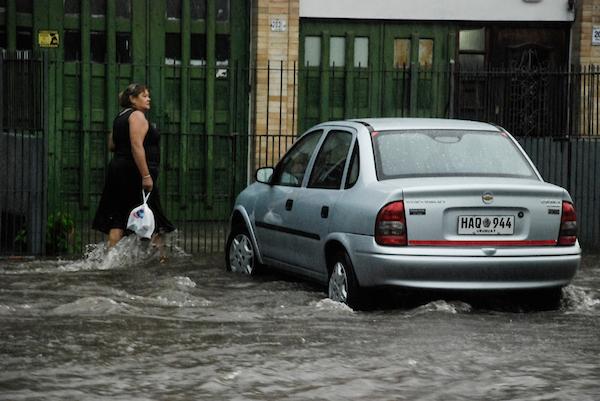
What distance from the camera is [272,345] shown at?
342 inches

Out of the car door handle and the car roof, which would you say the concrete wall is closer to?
the car door handle

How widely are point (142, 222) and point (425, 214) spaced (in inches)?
165

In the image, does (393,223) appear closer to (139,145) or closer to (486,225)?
(486,225)

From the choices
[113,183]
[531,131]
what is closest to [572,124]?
[531,131]

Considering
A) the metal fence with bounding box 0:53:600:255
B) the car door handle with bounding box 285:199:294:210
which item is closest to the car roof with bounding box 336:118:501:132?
the car door handle with bounding box 285:199:294:210

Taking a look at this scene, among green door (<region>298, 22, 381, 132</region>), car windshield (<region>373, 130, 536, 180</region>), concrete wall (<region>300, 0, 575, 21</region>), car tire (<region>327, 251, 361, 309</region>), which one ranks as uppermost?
concrete wall (<region>300, 0, 575, 21</region>)

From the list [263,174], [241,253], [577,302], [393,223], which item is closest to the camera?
[393,223]

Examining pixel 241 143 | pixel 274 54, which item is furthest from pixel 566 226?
pixel 274 54

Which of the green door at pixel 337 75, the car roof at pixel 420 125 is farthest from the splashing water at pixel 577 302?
the green door at pixel 337 75

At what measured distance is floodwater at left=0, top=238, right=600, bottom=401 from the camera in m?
7.42

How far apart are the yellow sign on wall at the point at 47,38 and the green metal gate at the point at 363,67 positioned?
3114 millimetres

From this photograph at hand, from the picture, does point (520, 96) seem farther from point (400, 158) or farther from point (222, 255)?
point (400, 158)

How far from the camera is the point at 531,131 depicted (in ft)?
57.2

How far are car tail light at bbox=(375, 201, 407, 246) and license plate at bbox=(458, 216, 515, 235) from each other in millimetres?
416
